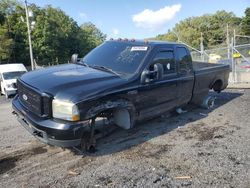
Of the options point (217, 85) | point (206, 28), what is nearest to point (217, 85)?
point (217, 85)

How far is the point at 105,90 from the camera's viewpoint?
5.04 metres

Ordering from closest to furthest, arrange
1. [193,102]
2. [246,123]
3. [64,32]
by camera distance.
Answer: [246,123], [193,102], [64,32]

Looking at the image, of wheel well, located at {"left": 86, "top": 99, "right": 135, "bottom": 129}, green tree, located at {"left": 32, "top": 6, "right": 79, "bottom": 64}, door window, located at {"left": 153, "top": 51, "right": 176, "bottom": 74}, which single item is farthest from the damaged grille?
green tree, located at {"left": 32, "top": 6, "right": 79, "bottom": 64}

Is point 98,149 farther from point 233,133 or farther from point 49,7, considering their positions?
point 49,7

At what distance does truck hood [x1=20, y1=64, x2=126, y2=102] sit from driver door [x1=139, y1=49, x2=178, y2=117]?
70 centimetres

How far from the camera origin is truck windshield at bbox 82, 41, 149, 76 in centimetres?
586

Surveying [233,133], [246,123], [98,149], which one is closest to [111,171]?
[98,149]

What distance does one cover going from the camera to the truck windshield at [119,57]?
586 cm

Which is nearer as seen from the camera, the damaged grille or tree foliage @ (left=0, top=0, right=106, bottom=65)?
the damaged grille

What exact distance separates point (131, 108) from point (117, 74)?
698mm

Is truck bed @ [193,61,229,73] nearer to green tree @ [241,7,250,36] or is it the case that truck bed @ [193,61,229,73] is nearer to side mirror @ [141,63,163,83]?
side mirror @ [141,63,163,83]

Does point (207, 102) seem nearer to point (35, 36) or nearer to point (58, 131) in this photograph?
point (58, 131)

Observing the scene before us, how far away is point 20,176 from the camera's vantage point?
442cm

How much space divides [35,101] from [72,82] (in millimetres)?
666
